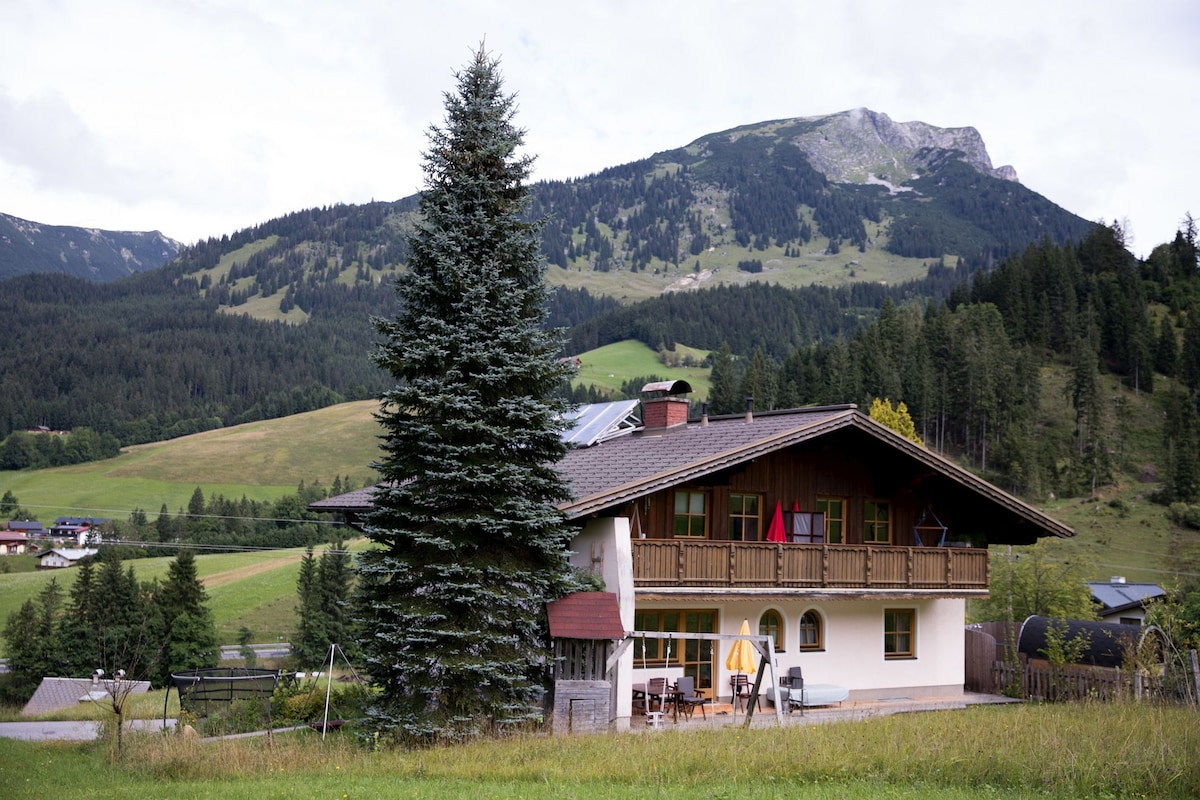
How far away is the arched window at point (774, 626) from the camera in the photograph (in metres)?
24.3

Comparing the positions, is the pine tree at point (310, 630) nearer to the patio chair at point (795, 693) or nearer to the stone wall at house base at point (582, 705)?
the patio chair at point (795, 693)

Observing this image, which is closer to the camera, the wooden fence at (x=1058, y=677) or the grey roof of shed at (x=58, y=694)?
the wooden fence at (x=1058, y=677)

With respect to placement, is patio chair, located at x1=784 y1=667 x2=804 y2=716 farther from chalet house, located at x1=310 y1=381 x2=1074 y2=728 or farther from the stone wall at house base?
the stone wall at house base

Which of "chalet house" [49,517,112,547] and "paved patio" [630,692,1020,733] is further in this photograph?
"chalet house" [49,517,112,547]

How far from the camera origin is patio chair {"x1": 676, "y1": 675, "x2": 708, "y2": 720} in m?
20.7

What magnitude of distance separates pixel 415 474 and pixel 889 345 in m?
97.5

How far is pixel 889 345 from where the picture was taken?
109375mm

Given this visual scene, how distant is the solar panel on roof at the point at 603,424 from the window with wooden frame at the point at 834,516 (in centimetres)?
578

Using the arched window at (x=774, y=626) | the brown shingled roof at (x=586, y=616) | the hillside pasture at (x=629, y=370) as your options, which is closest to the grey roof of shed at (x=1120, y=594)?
the arched window at (x=774, y=626)

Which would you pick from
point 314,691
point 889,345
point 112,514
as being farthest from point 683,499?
point 112,514

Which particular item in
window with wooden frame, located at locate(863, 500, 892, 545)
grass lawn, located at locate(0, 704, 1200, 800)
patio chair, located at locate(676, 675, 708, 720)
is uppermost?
window with wooden frame, located at locate(863, 500, 892, 545)

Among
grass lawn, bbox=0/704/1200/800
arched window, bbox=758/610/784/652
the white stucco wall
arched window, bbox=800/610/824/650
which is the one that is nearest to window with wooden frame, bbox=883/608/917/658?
arched window, bbox=800/610/824/650

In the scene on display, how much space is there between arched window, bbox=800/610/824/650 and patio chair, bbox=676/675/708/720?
4.45m

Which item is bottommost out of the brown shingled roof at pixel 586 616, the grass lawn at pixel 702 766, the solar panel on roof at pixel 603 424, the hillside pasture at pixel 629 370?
the grass lawn at pixel 702 766
